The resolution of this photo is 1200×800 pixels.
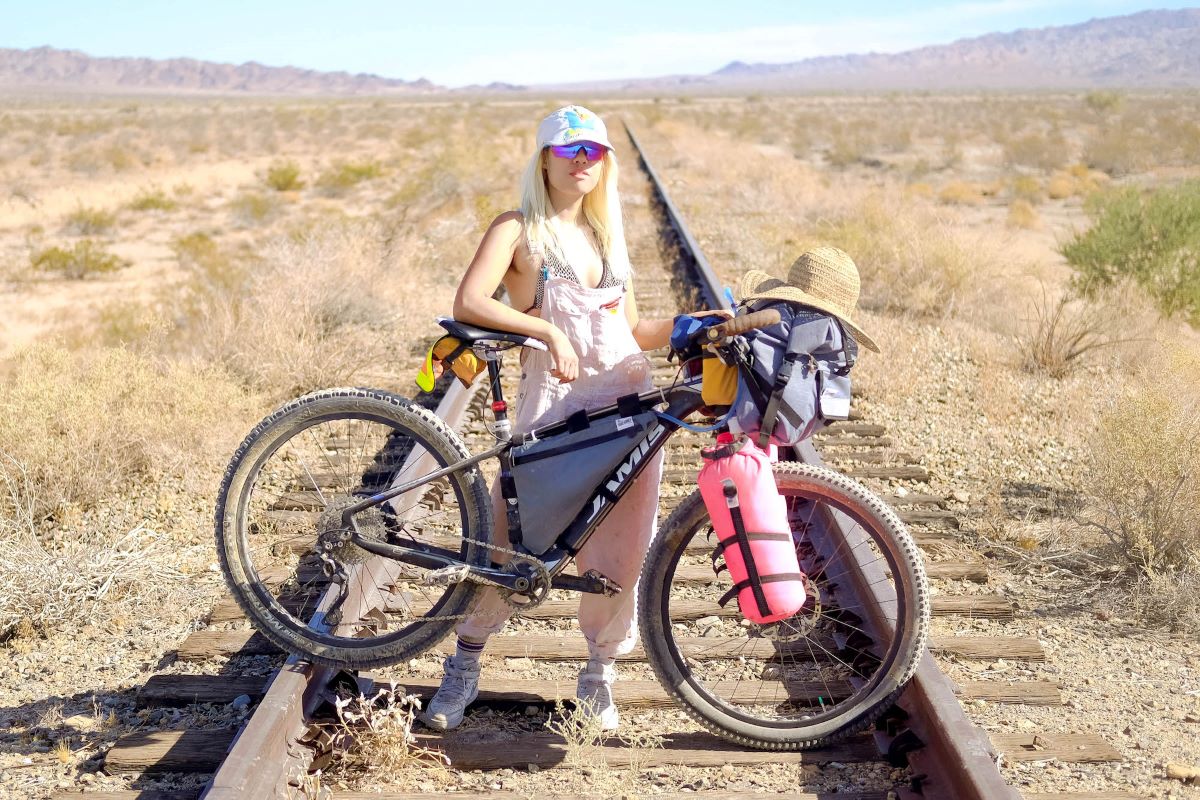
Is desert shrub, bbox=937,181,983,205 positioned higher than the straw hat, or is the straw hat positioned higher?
the straw hat

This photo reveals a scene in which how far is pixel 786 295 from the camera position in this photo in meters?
3.33

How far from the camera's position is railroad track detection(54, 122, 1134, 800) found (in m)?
3.20

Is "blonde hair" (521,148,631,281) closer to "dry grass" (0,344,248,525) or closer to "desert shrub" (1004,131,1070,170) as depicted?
"dry grass" (0,344,248,525)

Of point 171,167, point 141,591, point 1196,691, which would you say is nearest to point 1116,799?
point 1196,691

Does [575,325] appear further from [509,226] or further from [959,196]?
[959,196]

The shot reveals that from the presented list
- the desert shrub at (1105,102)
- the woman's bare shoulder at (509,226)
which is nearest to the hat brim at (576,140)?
the woman's bare shoulder at (509,226)

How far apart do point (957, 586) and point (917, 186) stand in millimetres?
22118

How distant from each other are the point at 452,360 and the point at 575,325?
0.38 meters

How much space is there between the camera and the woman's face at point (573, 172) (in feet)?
11.1

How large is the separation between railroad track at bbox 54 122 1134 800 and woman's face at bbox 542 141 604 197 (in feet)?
5.47

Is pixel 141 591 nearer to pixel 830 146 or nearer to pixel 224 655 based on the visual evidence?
pixel 224 655

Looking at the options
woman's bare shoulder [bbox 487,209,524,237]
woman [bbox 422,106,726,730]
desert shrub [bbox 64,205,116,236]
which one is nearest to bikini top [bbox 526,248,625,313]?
woman [bbox 422,106,726,730]

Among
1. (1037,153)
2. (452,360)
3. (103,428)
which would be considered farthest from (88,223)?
(1037,153)

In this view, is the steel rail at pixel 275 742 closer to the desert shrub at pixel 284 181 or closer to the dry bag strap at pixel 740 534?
the dry bag strap at pixel 740 534
